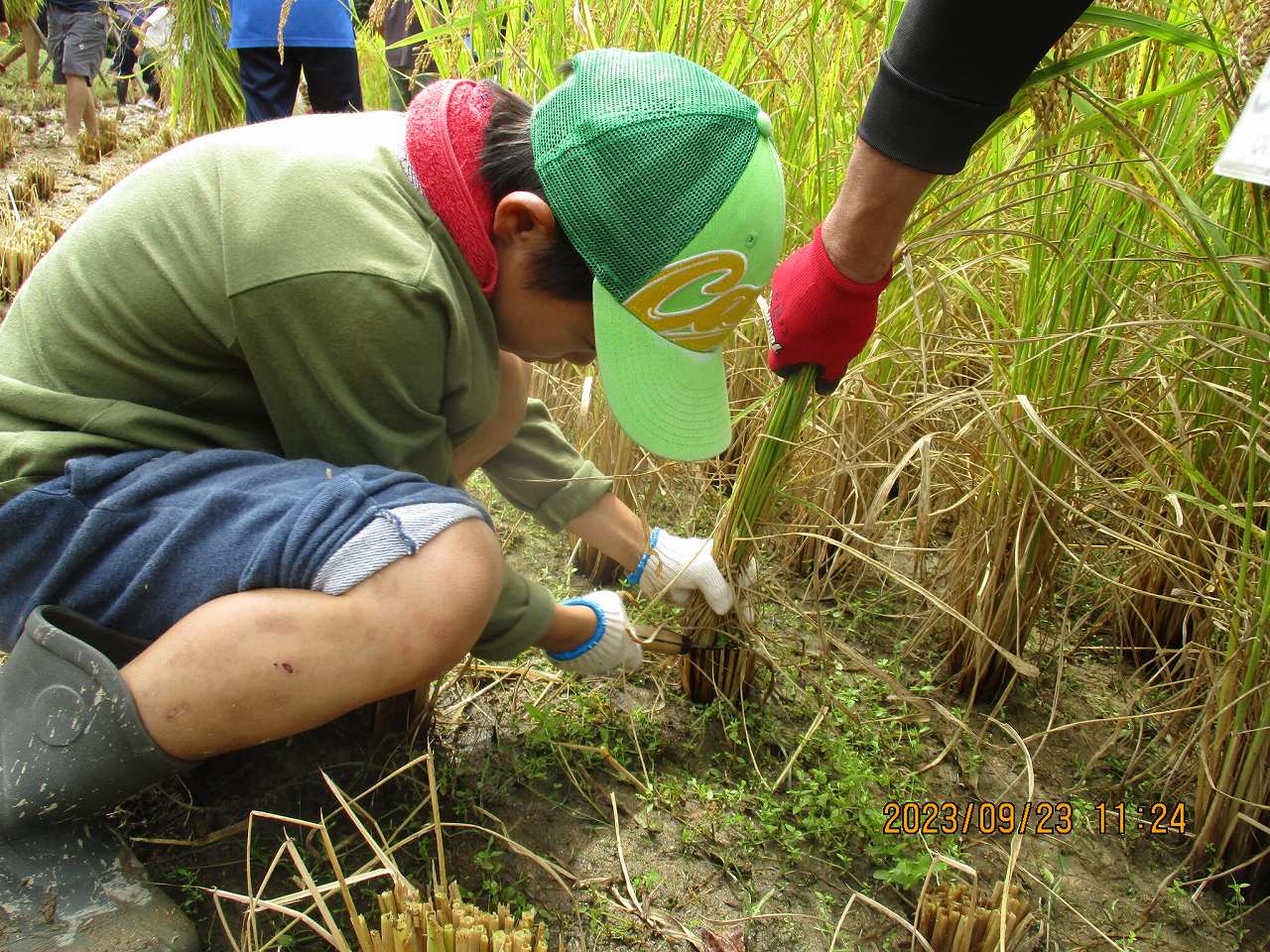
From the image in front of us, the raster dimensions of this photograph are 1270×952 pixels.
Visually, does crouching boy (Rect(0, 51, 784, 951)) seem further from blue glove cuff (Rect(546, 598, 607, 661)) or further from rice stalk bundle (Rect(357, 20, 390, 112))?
rice stalk bundle (Rect(357, 20, 390, 112))

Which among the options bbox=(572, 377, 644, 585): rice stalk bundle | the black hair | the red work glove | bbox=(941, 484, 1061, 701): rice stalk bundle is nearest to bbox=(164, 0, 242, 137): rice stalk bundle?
bbox=(572, 377, 644, 585): rice stalk bundle

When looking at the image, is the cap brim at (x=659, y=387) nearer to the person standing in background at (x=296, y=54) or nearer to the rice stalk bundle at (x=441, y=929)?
the rice stalk bundle at (x=441, y=929)

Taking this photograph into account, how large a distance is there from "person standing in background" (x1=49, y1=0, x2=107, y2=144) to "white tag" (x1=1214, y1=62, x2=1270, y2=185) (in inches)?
222

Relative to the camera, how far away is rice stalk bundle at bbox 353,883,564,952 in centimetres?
81

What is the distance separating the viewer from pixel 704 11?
1691 millimetres

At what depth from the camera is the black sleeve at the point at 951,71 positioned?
2.99ft

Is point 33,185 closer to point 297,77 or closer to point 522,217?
point 297,77

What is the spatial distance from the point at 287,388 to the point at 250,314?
0.27ft

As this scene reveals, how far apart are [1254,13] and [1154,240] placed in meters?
0.47

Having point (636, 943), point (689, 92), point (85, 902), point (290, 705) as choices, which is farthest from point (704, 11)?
point (85, 902)

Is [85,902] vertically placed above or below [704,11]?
below

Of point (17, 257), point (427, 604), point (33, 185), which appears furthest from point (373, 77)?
point (427, 604)

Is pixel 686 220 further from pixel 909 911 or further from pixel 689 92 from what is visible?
pixel 909 911

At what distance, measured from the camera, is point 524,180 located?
40.2 inches
